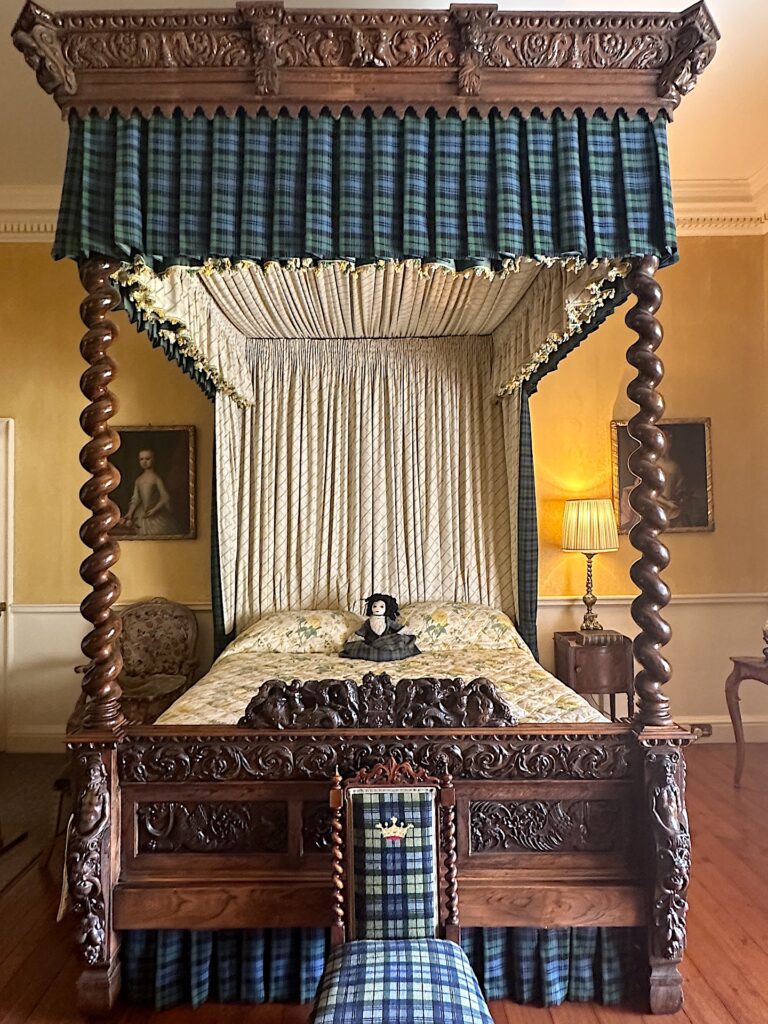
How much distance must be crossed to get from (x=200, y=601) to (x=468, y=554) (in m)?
1.83

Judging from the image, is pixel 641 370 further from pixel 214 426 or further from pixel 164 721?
pixel 214 426

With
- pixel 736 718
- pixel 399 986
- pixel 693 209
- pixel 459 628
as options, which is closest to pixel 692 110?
pixel 693 209

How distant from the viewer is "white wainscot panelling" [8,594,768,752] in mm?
4754

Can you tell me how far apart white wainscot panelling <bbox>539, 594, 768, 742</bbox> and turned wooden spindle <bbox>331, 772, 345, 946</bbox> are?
3.02m

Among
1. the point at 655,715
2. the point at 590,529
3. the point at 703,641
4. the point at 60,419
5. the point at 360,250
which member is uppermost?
the point at 360,250

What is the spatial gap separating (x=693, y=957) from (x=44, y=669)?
Answer: 4.12 m

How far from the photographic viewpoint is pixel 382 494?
4570mm

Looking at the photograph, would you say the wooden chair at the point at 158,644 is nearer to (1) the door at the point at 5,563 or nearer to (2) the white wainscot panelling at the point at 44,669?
(2) the white wainscot panelling at the point at 44,669

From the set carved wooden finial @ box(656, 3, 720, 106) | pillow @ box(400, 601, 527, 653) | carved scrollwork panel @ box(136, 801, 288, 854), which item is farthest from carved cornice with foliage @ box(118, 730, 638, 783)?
carved wooden finial @ box(656, 3, 720, 106)

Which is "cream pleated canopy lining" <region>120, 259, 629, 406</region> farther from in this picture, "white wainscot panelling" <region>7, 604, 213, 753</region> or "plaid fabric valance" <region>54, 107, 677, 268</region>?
"white wainscot panelling" <region>7, 604, 213, 753</region>

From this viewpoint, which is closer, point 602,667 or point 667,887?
point 667,887

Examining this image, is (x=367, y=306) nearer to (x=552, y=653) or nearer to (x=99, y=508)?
(x=99, y=508)

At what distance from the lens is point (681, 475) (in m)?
4.83

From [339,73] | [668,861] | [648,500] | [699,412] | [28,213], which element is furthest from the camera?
[699,412]
